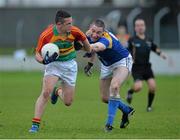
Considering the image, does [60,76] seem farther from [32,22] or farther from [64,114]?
[32,22]

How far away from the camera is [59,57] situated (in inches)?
556

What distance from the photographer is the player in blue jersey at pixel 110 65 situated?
14.4 m

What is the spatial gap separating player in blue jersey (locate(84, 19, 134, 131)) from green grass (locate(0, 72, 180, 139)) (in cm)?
46

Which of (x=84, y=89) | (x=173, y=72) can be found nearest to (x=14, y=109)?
(x=84, y=89)

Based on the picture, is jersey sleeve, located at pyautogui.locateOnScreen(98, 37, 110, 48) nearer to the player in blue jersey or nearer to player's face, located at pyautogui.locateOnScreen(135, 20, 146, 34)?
the player in blue jersey

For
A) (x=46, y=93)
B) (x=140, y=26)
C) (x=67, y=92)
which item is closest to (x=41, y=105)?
(x=46, y=93)

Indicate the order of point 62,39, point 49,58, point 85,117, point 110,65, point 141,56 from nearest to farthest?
point 49,58
point 62,39
point 110,65
point 85,117
point 141,56

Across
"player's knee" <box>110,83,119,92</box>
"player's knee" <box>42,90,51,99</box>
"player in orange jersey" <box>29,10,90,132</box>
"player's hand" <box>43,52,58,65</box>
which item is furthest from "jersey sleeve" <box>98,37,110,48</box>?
"player's knee" <box>42,90,51,99</box>

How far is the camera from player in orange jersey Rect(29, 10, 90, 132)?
13.6 meters

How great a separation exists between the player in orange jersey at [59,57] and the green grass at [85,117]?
66 cm

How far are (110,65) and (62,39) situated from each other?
1.75m

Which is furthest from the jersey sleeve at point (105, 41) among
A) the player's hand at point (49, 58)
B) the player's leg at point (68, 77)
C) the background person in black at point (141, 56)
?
the background person in black at point (141, 56)

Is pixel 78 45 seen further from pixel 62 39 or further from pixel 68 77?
pixel 68 77

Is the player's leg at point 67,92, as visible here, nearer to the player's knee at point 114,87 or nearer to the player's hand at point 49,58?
the player's knee at point 114,87
